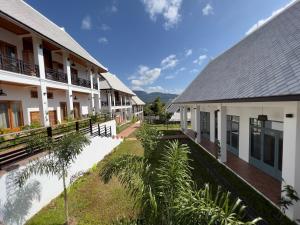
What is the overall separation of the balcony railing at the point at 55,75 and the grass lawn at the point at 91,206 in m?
8.58

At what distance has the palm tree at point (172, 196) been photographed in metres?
2.21

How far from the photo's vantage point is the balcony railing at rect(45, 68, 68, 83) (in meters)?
13.3

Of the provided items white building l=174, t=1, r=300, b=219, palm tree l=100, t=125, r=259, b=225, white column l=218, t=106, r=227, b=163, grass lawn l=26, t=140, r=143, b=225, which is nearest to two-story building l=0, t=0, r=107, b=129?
grass lawn l=26, t=140, r=143, b=225

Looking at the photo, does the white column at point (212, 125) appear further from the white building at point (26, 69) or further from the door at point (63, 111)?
the door at point (63, 111)

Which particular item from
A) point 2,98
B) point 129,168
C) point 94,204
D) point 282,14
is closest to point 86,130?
point 2,98

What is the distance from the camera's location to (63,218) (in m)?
5.96

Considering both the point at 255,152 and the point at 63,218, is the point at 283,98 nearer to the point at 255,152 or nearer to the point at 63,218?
the point at 255,152

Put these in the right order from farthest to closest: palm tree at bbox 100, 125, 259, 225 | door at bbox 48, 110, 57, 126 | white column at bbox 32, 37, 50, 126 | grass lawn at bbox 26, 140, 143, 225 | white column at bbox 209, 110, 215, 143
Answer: white column at bbox 209, 110, 215, 143
door at bbox 48, 110, 57, 126
white column at bbox 32, 37, 50, 126
grass lawn at bbox 26, 140, 143, 225
palm tree at bbox 100, 125, 259, 225

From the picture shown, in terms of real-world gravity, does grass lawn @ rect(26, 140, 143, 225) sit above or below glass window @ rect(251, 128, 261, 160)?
below

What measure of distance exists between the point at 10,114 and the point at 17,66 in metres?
2.94

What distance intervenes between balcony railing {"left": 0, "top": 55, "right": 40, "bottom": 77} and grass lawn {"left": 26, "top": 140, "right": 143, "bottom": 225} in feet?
24.3

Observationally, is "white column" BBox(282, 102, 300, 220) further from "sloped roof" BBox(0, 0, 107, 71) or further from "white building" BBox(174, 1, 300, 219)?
"sloped roof" BBox(0, 0, 107, 71)

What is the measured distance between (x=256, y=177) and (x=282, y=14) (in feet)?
32.2

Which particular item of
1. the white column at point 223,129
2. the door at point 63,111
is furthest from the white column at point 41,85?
the white column at point 223,129
